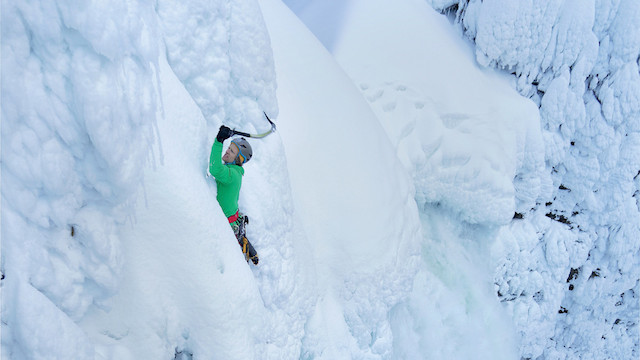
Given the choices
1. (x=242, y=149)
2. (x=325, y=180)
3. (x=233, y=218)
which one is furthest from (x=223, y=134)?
(x=325, y=180)

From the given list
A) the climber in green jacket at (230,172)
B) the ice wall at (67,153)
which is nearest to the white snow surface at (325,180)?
the ice wall at (67,153)

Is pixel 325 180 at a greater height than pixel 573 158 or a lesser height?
greater

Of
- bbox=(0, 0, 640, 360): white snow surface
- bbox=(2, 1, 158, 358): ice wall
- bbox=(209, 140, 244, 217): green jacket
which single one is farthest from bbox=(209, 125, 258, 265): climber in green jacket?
bbox=(2, 1, 158, 358): ice wall

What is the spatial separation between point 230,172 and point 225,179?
5 centimetres

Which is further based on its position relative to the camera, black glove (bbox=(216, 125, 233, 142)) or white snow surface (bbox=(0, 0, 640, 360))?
black glove (bbox=(216, 125, 233, 142))

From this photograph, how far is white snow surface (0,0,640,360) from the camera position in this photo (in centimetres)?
173

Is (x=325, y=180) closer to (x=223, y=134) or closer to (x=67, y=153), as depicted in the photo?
(x=223, y=134)

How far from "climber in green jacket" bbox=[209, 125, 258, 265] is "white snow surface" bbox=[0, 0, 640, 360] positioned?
11 centimetres

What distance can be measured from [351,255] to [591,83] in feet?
14.6

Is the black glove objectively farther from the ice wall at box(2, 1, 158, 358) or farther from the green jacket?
the ice wall at box(2, 1, 158, 358)

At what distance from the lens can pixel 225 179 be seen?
2.33 metres

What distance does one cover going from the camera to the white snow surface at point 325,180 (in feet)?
5.69

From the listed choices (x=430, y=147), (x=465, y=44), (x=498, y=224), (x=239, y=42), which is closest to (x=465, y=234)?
(x=498, y=224)

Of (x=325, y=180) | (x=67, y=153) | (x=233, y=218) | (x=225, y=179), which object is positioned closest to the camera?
(x=67, y=153)
